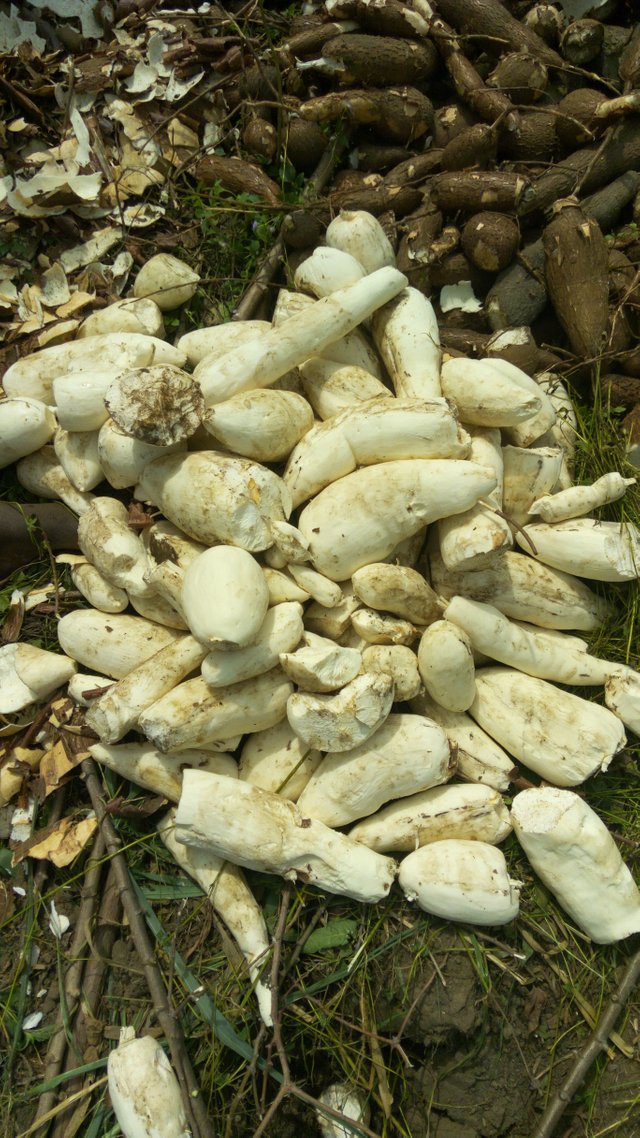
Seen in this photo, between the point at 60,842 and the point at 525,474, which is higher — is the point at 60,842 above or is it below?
below

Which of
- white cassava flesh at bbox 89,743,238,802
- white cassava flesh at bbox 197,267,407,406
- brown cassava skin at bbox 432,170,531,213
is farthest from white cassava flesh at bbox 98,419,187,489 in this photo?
brown cassava skin at bbox 432,170,531,213

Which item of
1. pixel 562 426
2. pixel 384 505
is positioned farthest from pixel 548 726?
pixel 562 426

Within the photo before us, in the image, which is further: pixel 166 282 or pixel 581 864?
pixel 166 282

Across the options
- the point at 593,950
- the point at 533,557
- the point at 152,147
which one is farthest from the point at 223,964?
the point at 152,147

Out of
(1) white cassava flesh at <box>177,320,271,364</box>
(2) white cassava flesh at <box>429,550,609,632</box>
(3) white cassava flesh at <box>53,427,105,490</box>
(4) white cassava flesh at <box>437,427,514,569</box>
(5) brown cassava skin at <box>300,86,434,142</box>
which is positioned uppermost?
(5) brown cassava skin at <box>300,86,434,142</box>

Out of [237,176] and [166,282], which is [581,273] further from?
[166,282]

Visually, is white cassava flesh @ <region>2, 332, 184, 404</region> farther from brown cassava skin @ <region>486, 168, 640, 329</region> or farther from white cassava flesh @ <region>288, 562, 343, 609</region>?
brown cassava skin @ <region>486, 168, 640, 329</region>

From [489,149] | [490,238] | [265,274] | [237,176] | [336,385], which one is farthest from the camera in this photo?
[237,176]
